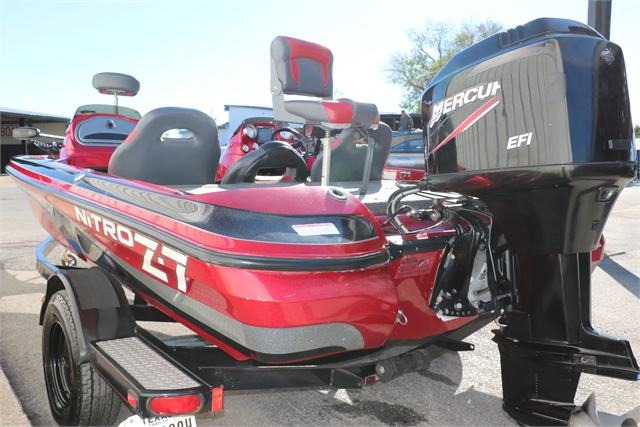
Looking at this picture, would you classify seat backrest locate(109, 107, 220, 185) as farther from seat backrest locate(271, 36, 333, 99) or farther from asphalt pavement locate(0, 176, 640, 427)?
asphalt pavement locate(0, 176, 640, 427)

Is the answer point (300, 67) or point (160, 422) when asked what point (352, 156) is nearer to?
point (300, 67)

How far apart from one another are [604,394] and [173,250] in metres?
2.31

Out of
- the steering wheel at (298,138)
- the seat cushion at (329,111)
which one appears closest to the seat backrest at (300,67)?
the seat cushion at (329,111)

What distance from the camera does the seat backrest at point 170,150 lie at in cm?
299

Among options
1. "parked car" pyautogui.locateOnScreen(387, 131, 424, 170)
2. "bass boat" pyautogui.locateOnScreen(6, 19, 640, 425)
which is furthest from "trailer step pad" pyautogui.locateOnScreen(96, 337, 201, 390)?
"parked car" pyautogui.locateOnScreen(387, 131, 424, 170)

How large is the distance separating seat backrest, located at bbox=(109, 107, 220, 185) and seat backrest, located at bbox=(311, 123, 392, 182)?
768 millimetres

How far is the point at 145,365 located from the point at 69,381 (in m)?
0.79

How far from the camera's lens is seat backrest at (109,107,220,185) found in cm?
299

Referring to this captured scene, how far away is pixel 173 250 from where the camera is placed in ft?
6.70

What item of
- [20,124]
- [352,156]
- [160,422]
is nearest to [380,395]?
[160,422]

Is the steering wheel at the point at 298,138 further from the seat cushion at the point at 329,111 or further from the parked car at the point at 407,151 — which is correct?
the seat cushion at the point at 329,111

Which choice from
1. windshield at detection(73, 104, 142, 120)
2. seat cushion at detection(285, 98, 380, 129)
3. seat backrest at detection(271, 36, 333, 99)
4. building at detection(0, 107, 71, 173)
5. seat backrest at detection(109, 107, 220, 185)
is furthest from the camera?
building at detection(0, 107, 71, 173)

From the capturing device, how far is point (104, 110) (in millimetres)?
4863

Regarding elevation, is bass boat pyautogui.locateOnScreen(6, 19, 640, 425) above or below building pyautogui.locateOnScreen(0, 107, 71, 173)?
below
